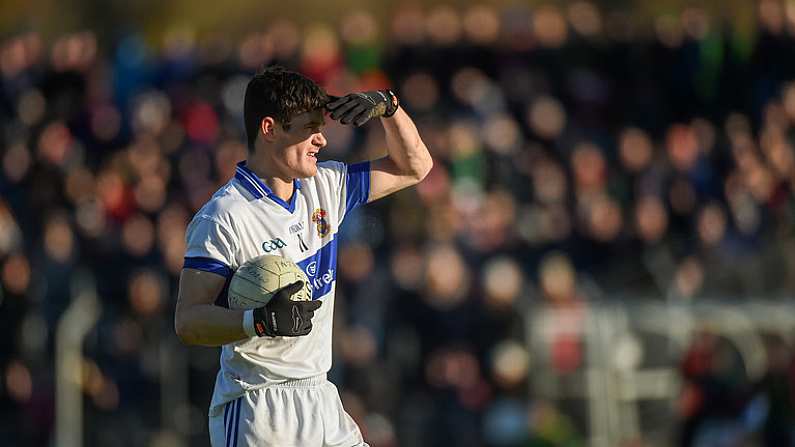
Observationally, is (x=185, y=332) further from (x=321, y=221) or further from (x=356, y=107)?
(x=356, y=107)

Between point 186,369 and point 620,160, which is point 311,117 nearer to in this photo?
point 186,369

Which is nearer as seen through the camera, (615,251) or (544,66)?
(615,251)

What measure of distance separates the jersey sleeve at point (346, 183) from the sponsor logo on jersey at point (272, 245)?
476 millimetres

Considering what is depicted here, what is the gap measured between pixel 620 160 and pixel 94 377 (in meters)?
5.59

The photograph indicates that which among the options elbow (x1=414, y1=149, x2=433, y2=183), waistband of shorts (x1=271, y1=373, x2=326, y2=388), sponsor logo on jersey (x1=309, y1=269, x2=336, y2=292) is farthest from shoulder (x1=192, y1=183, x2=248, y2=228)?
elbow (x1=414, y1=149, x2=433, y2=183)

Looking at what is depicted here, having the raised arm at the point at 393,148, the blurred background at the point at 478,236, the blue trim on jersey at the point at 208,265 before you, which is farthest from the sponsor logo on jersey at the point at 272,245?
the blurred background at the point at 478,236

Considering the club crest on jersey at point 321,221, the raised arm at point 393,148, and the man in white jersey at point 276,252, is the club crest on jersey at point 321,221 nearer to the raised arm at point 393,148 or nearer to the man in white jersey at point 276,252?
the man in white jersey at point 276,252

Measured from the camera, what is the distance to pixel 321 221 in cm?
688

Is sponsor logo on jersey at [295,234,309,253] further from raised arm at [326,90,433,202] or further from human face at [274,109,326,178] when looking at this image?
raised arm at [326,90,433,202]

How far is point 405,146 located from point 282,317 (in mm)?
1432

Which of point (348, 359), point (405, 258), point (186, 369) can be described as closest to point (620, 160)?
point (405, 258)

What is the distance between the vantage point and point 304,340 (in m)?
6.67

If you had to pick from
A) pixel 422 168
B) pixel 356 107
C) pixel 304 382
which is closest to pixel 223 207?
pixel 356 107

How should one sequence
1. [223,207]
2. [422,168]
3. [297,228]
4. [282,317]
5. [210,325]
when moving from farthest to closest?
[422,168]
[297,228]
[223,207]
[210,325]
[282,317]
